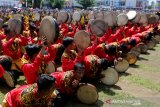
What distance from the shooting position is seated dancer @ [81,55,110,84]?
7.42m

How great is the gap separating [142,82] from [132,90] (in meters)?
0.85

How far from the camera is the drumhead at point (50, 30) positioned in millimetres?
5450

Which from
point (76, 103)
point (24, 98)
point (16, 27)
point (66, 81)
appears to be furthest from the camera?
point (16, 27)

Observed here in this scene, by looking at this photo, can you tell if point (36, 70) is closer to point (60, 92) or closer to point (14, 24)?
point (60, 92)

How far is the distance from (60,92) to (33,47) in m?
0.95

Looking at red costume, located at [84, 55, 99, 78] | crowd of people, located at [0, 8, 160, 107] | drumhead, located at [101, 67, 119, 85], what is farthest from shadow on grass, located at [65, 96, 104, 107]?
drumhead, located at [101, 67, 119, 85]

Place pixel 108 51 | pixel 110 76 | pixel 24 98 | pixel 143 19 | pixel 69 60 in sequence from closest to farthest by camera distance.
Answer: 1. pixel 24 98
2. pixel 69 60
3. pixel 110 76
4. pixel 108 51
5. pixel 143 19

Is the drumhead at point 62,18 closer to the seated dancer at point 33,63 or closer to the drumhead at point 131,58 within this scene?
the drumhead at point 131,58

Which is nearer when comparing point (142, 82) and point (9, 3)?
point (142, 82)

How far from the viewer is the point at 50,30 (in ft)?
18.1

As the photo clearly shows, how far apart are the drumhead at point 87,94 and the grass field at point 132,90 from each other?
121 mm

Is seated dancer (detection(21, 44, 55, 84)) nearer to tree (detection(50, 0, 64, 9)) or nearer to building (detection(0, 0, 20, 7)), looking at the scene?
building (detection(0, 0, 20, 7))

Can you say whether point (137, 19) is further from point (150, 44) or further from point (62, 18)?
point (62, 18)

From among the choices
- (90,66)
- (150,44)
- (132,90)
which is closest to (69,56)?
(90,66)
